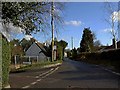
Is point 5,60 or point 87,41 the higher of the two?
point 87,41

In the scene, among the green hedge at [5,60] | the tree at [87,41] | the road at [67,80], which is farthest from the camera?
the tree at [87,41]

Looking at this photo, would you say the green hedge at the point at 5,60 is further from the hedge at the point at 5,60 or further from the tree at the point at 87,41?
the tree at the point at 87,41

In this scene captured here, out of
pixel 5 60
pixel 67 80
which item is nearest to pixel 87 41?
pixel 67 80

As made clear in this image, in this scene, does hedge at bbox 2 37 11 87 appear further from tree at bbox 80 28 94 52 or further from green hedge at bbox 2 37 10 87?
tree at bbox 80 28 94 52

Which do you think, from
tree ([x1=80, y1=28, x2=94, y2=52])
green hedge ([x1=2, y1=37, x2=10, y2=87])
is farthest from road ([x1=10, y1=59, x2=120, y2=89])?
tree ([x1=80, y1=28, x2=94, y2=52])

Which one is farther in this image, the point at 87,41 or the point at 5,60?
the point at 87,41

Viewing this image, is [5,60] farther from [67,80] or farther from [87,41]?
[87,41]

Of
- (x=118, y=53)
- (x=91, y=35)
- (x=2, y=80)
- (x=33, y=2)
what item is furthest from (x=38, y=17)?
(x=91, y=35)

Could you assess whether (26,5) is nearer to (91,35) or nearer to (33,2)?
(33,2)

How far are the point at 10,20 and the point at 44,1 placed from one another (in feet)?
6.33

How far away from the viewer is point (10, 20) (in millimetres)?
14203

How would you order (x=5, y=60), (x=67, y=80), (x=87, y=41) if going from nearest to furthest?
(x=5, y=60)
(x=67, y=80)
(x=87, y=41)

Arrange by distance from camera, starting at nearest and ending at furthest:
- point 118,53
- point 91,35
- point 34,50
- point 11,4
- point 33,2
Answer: point 11,4
point 33,2
point 118,53
point 34,50
point 91,35

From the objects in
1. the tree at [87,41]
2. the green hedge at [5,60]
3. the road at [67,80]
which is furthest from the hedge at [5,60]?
the tree at [87,41]
